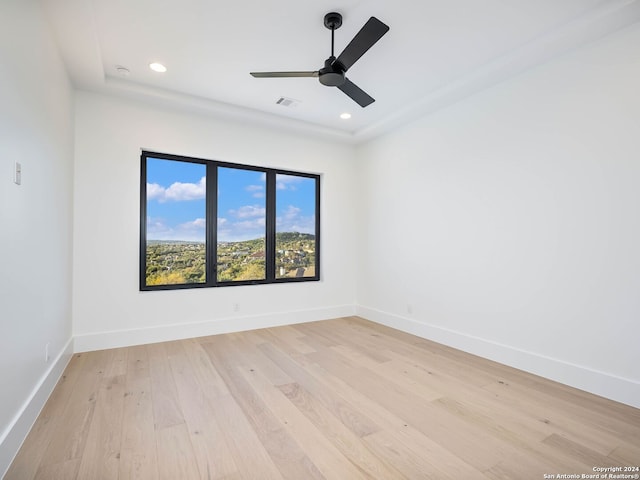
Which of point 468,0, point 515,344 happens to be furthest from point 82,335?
point 468,0

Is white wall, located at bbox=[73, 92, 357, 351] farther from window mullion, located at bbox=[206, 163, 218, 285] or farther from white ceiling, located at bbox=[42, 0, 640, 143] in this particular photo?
white ceiling, located at bbox=[42, 0, 640, 143]

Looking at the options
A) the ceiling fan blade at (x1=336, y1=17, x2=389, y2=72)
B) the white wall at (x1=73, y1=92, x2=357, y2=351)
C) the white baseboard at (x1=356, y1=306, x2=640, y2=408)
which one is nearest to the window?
the white wall at (x1=73, y1=92, x2=357, y2=351)

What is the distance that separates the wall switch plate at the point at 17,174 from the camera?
5.70 feet

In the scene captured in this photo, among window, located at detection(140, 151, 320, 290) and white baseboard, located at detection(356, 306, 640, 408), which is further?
window, located at detection(140, 151, 320, 290)

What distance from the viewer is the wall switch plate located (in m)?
1.74

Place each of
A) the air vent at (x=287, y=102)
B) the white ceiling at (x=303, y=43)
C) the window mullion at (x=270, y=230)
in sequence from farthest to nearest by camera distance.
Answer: the window mullion at (x=270, y=230)
the air vent at (x=287, y=102)
the white ceiling at (x=303, y=43)

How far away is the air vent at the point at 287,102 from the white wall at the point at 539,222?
146 cm

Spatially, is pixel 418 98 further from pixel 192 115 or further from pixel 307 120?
pixel 192 115

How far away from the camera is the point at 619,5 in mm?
2121

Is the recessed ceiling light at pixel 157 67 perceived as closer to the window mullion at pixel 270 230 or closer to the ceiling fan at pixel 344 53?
the ceiling fan at pixel 344 53

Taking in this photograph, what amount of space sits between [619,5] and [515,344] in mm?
2628

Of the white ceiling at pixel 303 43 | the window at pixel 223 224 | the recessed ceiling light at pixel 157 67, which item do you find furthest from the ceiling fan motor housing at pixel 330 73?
the window at pixel 223 224

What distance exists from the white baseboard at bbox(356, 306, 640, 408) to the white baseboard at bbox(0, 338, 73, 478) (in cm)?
349

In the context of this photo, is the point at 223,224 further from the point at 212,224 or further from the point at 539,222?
the point at 539,222
